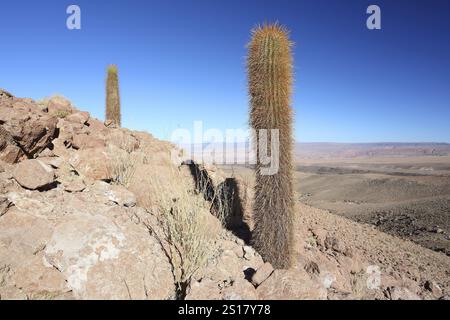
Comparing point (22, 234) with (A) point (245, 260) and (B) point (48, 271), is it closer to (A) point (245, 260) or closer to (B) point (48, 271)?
(B) point (48, 271)

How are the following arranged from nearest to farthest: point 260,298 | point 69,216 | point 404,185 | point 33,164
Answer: point 260,298
point 69,216
point 33,164
point 404,185

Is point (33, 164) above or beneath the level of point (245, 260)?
above

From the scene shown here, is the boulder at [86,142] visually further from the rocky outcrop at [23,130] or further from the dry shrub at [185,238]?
the dry shrub at [185,238]

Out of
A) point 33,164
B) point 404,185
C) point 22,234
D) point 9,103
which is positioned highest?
point 9,103

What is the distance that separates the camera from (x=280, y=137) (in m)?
5.09

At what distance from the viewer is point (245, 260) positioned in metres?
5.01

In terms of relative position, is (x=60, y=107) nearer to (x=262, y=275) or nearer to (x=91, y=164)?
(x=91, y=164)

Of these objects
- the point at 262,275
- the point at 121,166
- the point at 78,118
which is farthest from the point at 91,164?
the point at 262,275

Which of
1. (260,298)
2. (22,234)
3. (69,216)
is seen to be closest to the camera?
(260,298)

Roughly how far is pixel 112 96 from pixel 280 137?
7.92 meters

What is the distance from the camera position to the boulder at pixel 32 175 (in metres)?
4.68

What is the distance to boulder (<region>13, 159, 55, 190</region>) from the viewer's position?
4676mm
